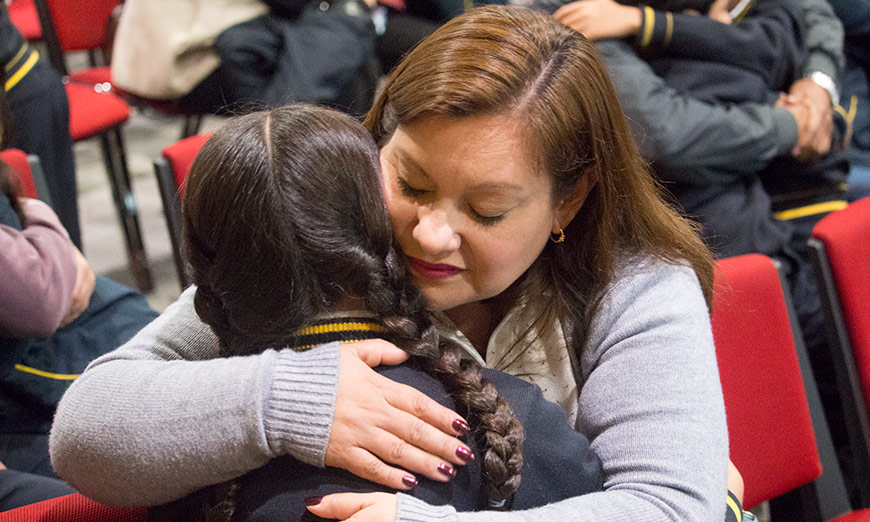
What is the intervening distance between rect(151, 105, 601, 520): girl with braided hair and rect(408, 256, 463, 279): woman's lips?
0.07 meters

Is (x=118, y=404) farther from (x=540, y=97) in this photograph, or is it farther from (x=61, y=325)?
(x=61, y=325)

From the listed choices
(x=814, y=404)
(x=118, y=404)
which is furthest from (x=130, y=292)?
(x=814, y=404)

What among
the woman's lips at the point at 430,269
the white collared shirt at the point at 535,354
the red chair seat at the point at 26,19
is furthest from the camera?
the red chair seat at the point at 26,19

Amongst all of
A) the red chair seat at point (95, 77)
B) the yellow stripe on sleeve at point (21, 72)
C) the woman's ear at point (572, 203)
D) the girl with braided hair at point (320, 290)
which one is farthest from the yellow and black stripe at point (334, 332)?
the red chair seat at point (95, 77)

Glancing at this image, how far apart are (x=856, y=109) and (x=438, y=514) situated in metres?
2.64

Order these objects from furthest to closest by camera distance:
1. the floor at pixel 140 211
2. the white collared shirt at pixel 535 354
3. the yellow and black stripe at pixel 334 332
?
the floor at pixel 140 211 < the white collared shirt at pixel 535 354 < the yellow and black stripe at pixel 334 332

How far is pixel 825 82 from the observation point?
7.30 ft

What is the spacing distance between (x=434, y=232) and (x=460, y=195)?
0.19 ft

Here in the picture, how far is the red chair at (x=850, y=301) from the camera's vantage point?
1444 millimetres

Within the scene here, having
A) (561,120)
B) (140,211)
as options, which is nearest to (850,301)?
(561,120)

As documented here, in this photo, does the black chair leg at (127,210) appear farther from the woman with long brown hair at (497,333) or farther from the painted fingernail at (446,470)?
the painted fingernail at (446,470)

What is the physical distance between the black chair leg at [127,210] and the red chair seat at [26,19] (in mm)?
1016

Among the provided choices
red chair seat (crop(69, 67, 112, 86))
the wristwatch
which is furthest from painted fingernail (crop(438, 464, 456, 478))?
red chair seat (crop(69, 67, 112, 86))

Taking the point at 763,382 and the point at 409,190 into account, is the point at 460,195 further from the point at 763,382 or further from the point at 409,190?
the point at 763,382
